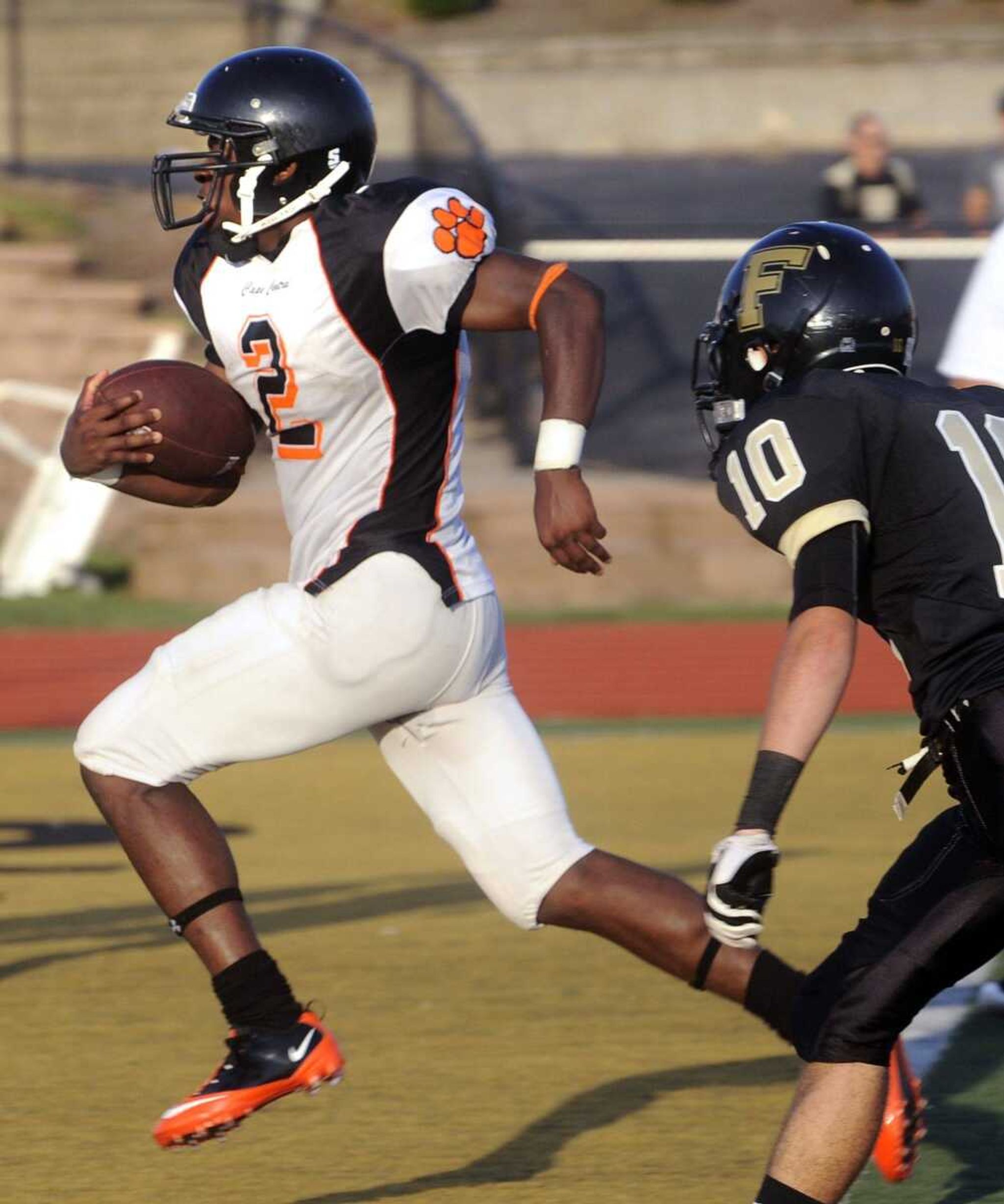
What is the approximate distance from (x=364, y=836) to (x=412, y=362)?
11.4ft

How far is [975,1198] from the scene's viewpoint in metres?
3.72

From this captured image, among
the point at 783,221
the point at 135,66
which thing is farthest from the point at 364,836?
the point at 135,66

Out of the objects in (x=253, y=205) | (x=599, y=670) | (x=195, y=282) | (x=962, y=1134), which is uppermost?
(x=253, y=205)

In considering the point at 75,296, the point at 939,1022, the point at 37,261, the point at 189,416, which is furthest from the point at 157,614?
the point at 189,416

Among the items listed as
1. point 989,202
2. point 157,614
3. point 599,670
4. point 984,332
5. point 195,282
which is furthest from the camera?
point 989,202

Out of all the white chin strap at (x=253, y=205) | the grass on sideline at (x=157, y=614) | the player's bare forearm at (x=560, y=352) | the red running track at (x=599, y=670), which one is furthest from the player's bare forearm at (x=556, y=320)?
the grass on sideline at (x=157, y=614)

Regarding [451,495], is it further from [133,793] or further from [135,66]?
[135,66]

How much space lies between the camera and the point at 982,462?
10.8 ft

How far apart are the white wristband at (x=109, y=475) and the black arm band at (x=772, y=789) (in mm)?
1492

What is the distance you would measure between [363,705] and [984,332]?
2.75 m

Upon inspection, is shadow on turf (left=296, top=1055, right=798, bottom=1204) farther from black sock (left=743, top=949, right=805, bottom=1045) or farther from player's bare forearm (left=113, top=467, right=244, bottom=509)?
player's bare forearm (left=113, top=467, right=244, bottom=509)

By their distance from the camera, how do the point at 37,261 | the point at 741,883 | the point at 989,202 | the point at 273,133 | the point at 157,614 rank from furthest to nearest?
the point at 37,261
the point at 989,202
the point at 157,614
the point at 273,133
the point at 741,883

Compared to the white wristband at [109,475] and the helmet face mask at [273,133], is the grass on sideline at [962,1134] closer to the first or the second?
the white wristband at [109,475]

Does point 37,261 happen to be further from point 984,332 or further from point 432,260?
point 432,260
